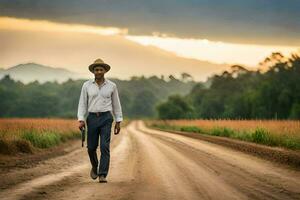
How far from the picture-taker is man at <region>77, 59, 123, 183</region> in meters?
10.5

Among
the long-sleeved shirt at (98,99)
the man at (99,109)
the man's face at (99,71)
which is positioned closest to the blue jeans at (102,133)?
the man at (99,109)

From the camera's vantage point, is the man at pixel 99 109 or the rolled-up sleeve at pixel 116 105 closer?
the man at pixel 99 109

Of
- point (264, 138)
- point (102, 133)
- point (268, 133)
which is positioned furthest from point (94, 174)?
point (268, 133)

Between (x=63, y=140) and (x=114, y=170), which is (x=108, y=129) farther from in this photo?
(x=63, y=140)

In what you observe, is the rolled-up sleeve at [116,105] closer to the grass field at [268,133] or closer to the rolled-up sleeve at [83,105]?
the rolled-up sleeve at [83,105]

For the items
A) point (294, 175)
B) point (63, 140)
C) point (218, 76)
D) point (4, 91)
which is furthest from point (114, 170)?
point (4, 91)

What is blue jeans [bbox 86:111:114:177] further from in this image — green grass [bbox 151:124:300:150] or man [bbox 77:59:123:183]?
green grass [bbox 151:124:300:150]

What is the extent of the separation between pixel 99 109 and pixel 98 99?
0.20 m

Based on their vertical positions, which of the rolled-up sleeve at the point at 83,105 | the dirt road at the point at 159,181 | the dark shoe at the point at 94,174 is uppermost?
the rolled-up sleeve at the point at 83,105

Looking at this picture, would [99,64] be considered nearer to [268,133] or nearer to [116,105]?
[116,105]

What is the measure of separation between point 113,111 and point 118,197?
10.0 ft

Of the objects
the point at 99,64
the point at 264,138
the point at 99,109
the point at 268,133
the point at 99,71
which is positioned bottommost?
the point at 264,138

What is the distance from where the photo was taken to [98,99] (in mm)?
10586

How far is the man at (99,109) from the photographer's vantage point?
10500 millimetres
